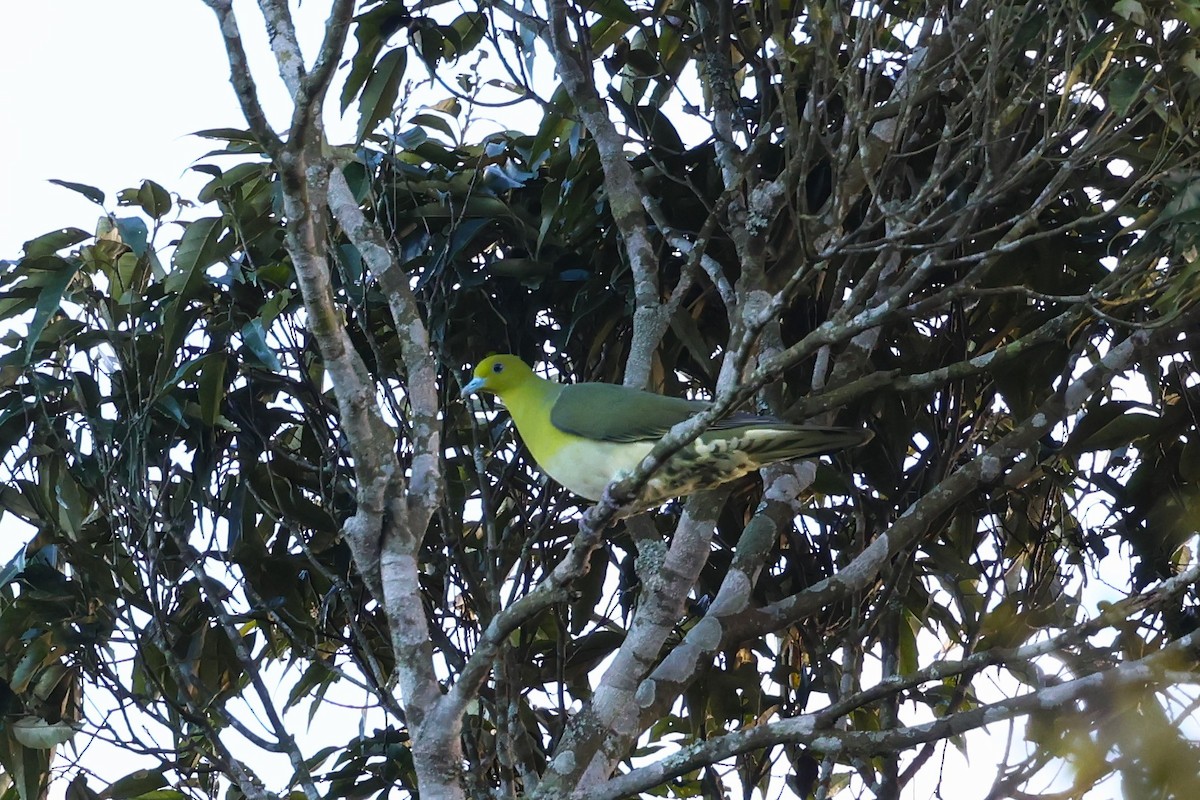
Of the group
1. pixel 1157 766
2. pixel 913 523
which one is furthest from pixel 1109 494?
pixel 1157 766

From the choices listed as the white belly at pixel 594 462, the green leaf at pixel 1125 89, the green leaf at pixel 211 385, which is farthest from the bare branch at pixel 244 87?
the green leaf at pixel 1125 89

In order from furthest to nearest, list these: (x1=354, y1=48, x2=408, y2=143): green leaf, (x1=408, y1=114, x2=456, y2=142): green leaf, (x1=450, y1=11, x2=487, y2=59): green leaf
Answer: (x1=408, y1=114, x2=456, y2=142): green leaf, (x1=450, y1=11, x2=487, y2=59): green leaf, (x1=354, y1=48, x2=408, y2=143): green leaf

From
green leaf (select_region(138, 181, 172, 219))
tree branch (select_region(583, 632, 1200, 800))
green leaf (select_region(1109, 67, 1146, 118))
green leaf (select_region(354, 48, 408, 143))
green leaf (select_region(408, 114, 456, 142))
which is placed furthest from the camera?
green leaf (select_region(408, 114, 456, 142))

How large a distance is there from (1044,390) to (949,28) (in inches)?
40.0

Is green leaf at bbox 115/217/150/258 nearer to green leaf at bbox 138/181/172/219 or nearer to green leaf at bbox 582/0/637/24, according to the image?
green leaf at bbox 138/181/172/219

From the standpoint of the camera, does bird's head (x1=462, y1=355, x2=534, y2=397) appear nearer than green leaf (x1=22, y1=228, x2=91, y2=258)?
No

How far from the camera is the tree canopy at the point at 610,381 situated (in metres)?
2.78

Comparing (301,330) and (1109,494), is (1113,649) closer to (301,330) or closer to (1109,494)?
(1109,494)

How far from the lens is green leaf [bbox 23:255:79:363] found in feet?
10.4

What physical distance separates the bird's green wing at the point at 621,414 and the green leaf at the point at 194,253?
3.44ft

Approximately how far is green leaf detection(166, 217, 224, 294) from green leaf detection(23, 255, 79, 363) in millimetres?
251

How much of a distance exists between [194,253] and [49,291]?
374mm

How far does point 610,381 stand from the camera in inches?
154

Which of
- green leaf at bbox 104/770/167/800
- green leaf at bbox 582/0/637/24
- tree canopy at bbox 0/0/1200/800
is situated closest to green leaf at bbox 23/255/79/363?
tree canopy at bbox 0/0/1200/800
